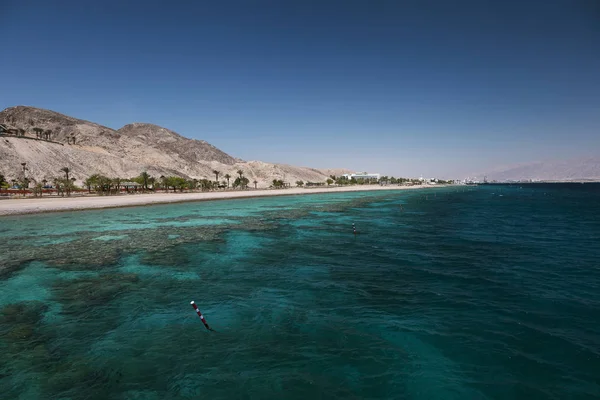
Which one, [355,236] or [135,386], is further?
[355,236]

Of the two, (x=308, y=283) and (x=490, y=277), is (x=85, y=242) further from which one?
(x=490, y=277)

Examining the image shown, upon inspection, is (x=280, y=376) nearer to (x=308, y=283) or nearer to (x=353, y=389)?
(x=353, y=389)

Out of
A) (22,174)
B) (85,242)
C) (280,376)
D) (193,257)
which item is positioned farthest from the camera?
(22,174)

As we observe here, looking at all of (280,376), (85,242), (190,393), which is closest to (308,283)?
(280,376)

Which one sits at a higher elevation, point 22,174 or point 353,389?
point 22,174

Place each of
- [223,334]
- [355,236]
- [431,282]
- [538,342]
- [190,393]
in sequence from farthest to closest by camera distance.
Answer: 1. [355,236]
2. [431,282]
3. [223,334]
4. [538,342]
5. [190,393]


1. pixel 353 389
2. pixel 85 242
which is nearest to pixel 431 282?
pixel 353 389
